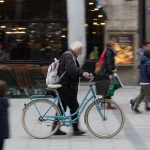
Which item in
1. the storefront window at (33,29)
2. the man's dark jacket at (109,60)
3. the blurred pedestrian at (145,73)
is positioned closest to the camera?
the blurred pedestrian at (145,73)

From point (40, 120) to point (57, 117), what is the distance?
1.02ft

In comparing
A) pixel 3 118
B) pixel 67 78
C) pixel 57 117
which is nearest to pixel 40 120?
pixel 57 117

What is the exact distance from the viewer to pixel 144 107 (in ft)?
39.4

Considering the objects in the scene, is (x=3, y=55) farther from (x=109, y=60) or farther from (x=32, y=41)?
(x=109, y=60)

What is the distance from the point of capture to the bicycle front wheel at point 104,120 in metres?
8.30

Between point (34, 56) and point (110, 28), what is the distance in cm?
276

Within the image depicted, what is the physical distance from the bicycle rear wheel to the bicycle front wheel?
0.56 m

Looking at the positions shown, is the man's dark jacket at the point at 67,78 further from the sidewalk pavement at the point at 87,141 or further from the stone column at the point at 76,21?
the stone column at the point at 76,21

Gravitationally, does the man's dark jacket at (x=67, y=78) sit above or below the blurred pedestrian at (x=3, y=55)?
above

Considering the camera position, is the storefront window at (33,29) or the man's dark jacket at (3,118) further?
the storefront window at (33,29)

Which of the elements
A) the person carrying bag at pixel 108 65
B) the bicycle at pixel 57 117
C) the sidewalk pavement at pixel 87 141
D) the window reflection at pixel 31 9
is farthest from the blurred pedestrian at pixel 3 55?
the bicycle at pixel 57 117

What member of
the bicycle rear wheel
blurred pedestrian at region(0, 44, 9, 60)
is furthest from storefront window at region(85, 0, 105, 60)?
the bicycle rear wheel

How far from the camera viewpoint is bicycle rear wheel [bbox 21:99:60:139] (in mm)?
8328

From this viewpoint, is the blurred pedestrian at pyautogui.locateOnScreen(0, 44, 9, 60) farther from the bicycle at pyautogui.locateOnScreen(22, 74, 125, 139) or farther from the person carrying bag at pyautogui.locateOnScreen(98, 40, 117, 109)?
the bicycle at pyautogui.locateOnScreen(22, 74, 125, 139)
